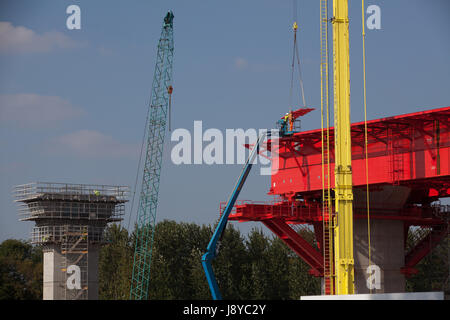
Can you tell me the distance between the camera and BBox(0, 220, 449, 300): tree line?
348 ft

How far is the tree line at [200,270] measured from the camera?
10600 centimetres

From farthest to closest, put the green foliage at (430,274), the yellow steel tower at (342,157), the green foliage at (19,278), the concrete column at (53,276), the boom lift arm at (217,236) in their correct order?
1. the green foliage at (430,274)
2. the green foliage at (19,278)
3. the concrete column at (53,276)
4. the boom lift arm at (217,236)
5. the yellow steel tower at (342,157)

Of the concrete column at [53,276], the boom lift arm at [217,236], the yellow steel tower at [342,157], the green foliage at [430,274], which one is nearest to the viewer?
the yellow steel tower at [342,157]

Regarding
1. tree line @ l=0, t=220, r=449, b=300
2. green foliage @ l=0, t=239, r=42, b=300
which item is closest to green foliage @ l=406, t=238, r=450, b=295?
tree line @ l=0, t=220, r=449, b=300

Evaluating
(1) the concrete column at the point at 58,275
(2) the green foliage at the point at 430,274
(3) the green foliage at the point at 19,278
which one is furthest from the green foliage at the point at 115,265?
(2) the green foliage at the point at 430,274

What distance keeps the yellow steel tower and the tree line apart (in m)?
53.0

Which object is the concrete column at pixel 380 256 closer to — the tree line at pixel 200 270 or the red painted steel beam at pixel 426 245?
the red painted steel beam at pixel 426 245

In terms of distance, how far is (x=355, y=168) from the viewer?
68.6 metres

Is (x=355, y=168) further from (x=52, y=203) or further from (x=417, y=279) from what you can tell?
(x=417, y=279)

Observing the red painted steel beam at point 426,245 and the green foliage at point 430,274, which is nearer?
the red painted steel beam at point 426,245

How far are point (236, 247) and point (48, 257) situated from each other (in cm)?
3405

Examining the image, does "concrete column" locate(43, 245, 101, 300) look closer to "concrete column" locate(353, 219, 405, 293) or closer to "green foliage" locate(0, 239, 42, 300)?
"green foliage" locate(0, 239, 42, 300)

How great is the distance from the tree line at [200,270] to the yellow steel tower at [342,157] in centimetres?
5299

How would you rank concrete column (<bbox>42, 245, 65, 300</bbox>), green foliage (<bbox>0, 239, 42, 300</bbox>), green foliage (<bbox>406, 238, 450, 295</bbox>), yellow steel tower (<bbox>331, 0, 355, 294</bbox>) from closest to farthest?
yellow steel tower (<bbox>331, 0, 355, 294</bbox>)
concrete column (<bbox>42, 245, 65, 300</bbox>)
green foliage (<bbox>0, 239, 42, 300</bbox>)
green foliage (<bbox>406, 238, 450, 295</bbox>)
